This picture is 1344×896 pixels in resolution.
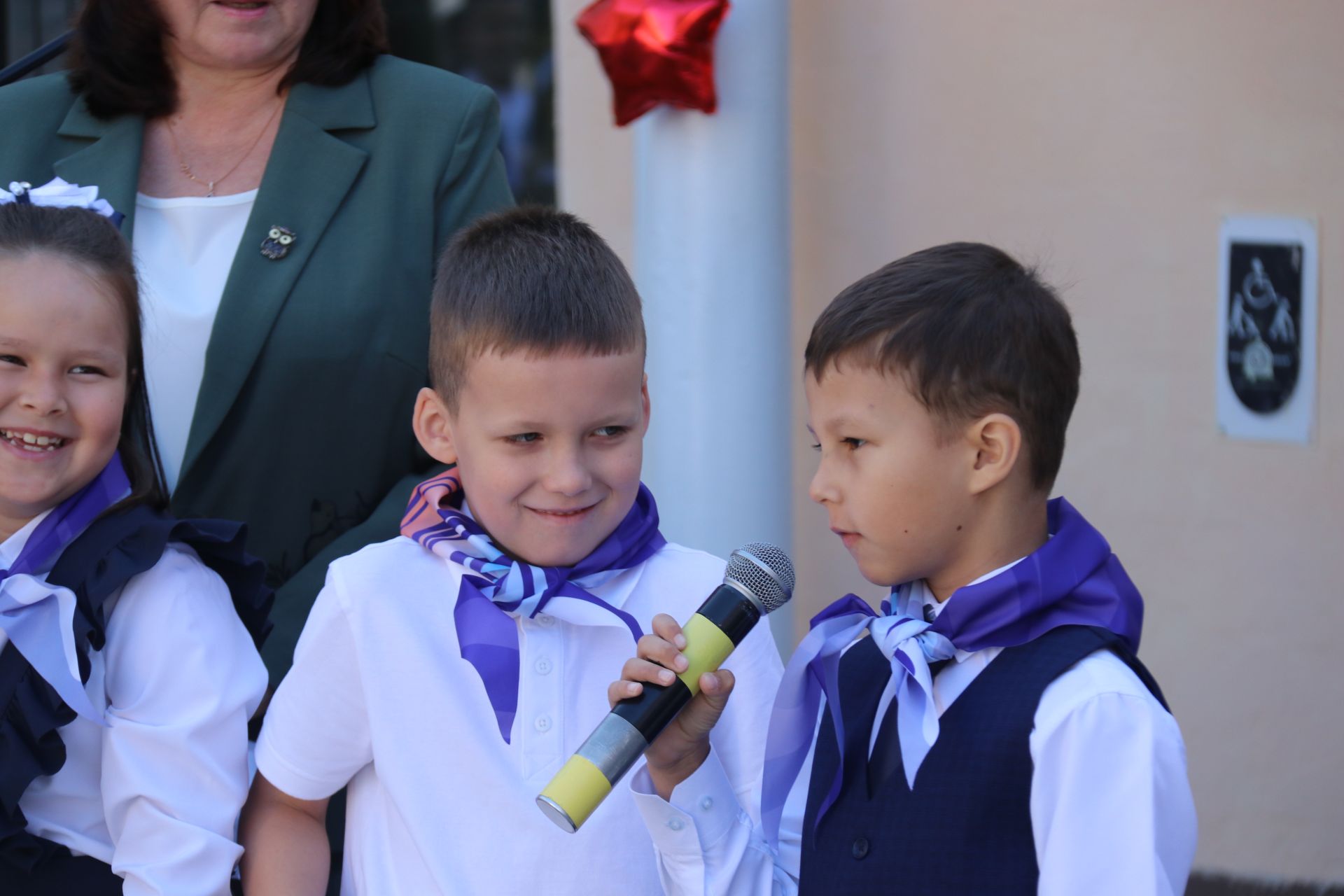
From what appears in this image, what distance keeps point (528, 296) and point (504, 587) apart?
0.37 m

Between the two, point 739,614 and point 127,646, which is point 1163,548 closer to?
point 739,614

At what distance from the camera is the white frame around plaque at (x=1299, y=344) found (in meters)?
A: 3.41

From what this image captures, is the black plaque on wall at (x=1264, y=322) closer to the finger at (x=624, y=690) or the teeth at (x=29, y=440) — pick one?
the finger at (x=624, y=690)

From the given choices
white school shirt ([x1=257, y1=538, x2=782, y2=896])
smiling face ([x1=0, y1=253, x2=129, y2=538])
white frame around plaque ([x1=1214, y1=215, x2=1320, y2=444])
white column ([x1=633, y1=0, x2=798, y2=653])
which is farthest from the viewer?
white column ([x1=633, y1=0, x2=798, y2=653])

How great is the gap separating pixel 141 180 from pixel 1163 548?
239 cm

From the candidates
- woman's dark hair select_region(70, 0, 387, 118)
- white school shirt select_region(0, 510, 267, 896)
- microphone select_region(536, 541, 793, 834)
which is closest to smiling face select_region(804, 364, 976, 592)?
microphone select_region(536, 541, 793, 834)

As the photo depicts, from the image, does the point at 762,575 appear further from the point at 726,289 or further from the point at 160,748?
the point at 726,289

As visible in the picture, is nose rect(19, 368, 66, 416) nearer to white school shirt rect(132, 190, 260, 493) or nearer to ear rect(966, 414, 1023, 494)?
white school shirt rect(132, 190, 260, 493)

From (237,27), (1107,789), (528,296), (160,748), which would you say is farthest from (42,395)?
(1107,789)

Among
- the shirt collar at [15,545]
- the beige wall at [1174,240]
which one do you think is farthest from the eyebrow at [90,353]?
the beige wall at [1174,240]

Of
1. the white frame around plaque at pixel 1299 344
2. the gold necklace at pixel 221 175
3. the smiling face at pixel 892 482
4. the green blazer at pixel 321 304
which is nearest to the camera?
the smiling face at pixel 892 482

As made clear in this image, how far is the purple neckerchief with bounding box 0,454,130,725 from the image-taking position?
1902mm

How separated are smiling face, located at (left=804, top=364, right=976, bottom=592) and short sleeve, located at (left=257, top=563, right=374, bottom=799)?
0.62m

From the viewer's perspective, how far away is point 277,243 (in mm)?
2469
